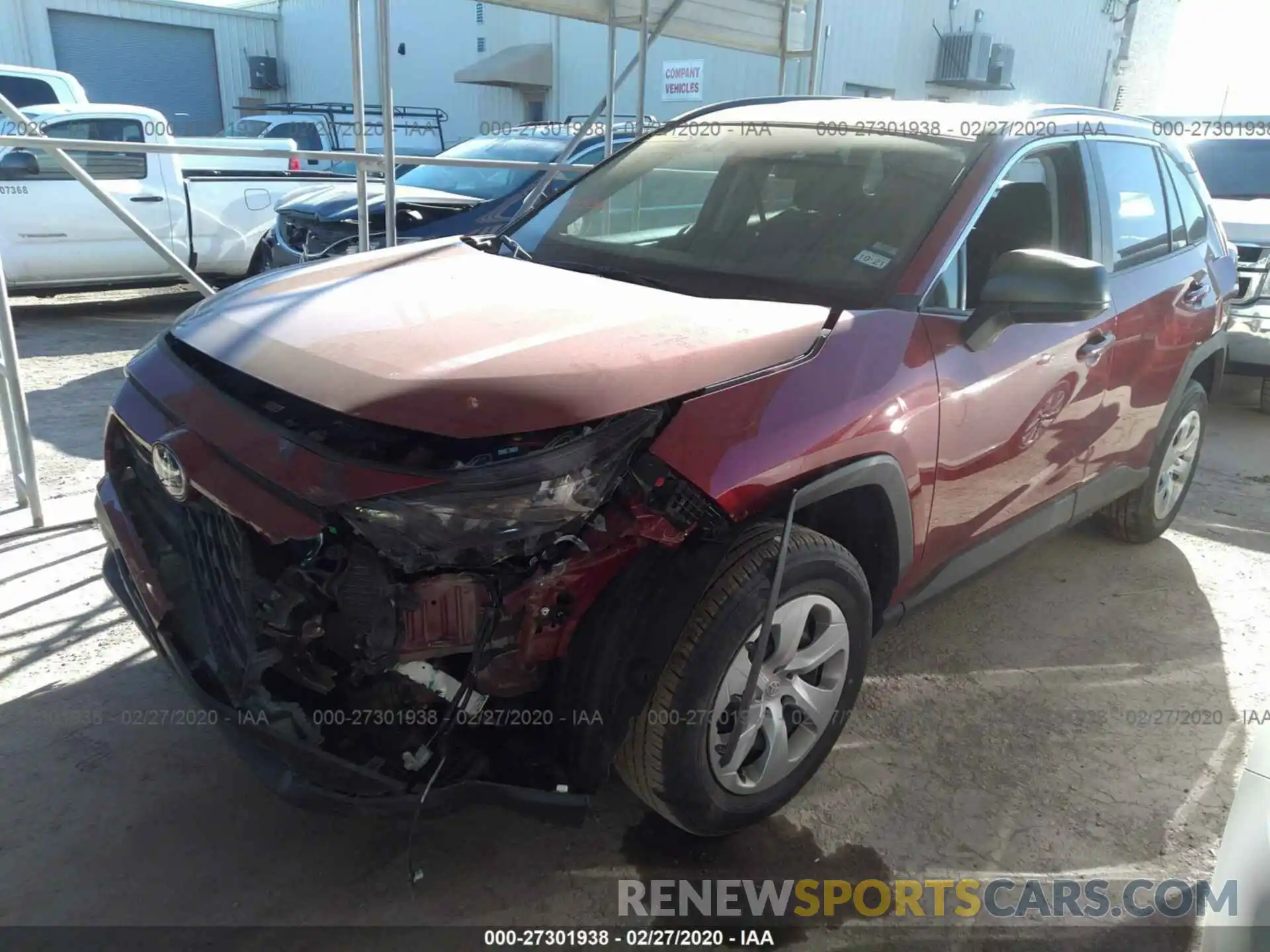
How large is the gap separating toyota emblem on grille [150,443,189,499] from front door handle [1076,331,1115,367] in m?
2.66

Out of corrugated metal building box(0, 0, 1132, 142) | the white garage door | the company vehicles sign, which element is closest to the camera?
the company vehicles sign

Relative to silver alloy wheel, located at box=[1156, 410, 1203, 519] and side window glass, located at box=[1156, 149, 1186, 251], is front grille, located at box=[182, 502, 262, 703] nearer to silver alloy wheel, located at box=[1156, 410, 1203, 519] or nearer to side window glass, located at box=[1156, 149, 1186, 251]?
Answer: side window glass, located at box=[1156, 149, 1186, 251]

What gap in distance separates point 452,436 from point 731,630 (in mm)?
761

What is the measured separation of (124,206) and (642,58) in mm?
4632

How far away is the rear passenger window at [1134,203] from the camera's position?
11.0ft

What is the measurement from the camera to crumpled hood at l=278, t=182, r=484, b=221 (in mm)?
6785

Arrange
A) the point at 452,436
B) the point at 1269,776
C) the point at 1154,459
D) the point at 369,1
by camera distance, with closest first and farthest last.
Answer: the point at 1269,776 → the point at 452,436 → the point at 1154,459 → the point at 369,1

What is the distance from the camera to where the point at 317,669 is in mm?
2006

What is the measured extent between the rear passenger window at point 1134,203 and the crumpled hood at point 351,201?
469cm

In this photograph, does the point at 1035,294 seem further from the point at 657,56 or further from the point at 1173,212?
the point at 657,56

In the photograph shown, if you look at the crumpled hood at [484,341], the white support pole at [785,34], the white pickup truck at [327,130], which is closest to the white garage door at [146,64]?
the white pickup truck at [327,130]

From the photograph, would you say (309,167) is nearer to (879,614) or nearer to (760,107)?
(760,107)

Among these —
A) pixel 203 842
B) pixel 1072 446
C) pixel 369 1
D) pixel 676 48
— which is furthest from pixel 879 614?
pixel 369 1

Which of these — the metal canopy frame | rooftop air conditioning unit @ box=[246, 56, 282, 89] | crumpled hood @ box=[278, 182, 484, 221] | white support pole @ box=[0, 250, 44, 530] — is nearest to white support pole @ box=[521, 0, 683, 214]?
the metal canopy frame
